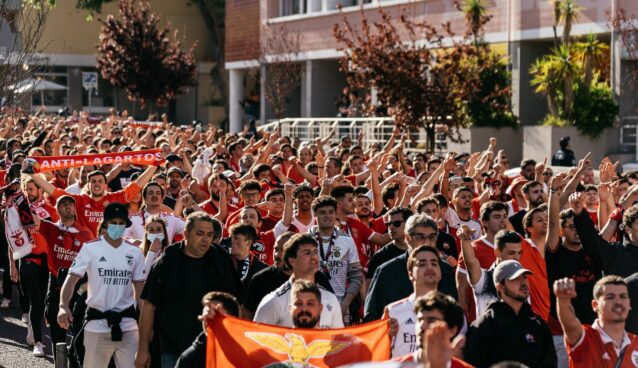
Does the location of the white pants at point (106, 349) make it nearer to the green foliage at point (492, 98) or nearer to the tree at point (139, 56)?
the green foliage at point (492, 98)

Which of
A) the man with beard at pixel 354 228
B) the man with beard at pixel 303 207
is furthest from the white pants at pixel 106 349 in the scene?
the man with beard at pixel 303 207


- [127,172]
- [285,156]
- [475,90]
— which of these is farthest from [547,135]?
Answer: [127,172]

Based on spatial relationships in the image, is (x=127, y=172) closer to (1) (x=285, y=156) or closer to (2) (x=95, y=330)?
(1) (x=285, y=156)

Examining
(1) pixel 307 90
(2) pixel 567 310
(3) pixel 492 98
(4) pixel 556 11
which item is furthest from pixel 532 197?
(1) pixel 307 90

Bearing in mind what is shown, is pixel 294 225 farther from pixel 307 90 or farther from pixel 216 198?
pixel 307 90

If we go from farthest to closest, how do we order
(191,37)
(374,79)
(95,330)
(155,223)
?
(191,37), (374,79), (155,223), (95,330)

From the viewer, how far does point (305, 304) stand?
7.16m

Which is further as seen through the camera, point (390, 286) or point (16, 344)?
point (16, 344)

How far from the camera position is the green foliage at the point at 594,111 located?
30.6 meters

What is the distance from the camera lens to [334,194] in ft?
37.7

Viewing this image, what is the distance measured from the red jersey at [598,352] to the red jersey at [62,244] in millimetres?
5518

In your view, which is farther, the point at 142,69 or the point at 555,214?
the point at 142,69

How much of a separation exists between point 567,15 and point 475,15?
7.43ft

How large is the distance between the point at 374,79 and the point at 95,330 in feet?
61.3
